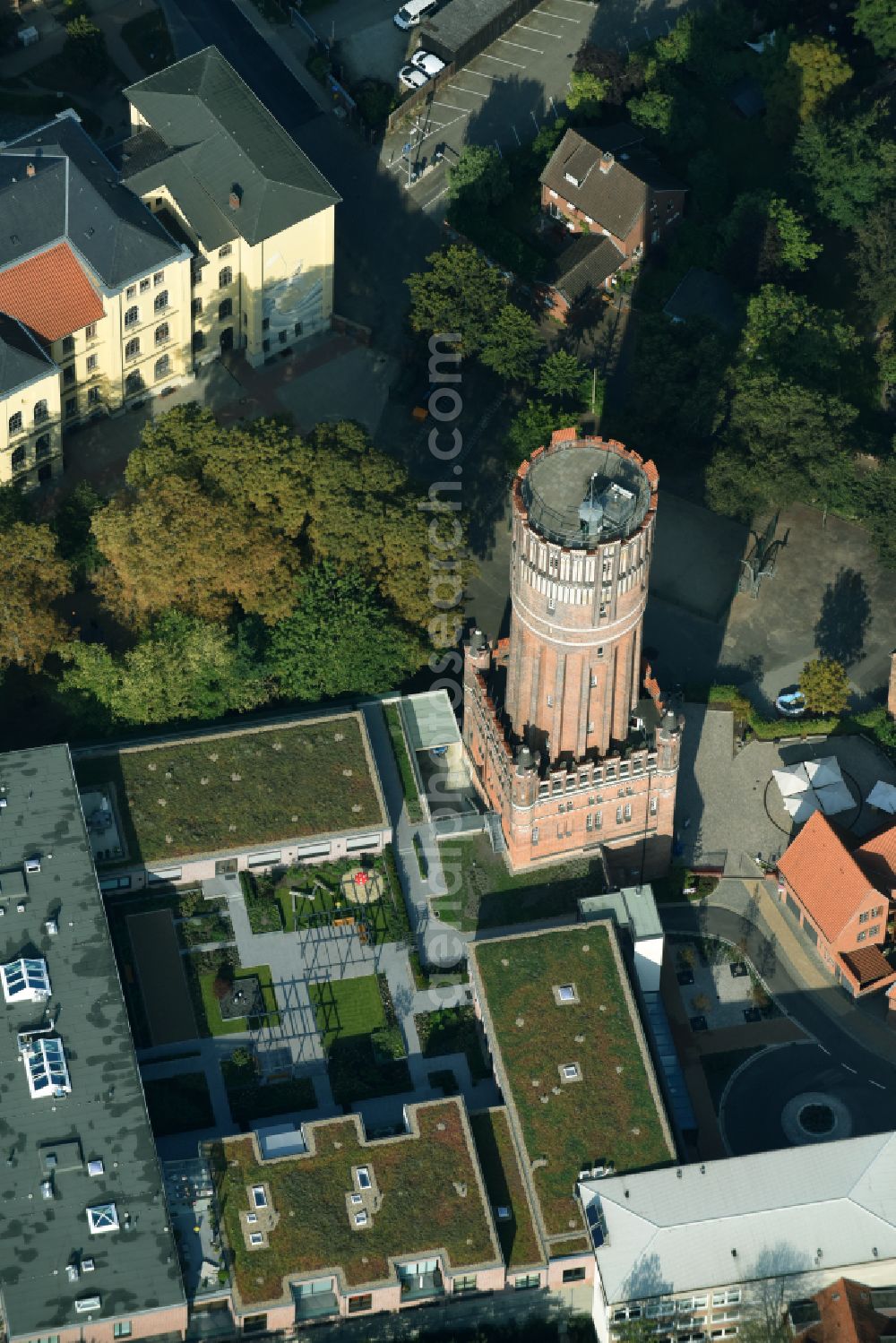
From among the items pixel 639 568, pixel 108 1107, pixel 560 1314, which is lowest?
pixel 560 1314

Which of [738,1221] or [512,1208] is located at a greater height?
[738,1221]

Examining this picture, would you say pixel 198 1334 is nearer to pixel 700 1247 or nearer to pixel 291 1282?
pixel 291 1282

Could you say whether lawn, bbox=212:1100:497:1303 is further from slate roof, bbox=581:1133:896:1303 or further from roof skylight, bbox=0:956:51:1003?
roof skylight, bbox=0:956:51:1003

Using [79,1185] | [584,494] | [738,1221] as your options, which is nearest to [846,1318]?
[738,1221]

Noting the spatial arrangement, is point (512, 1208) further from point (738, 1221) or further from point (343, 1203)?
point (738, 1221)

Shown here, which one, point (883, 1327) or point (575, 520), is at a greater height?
point (575, 520)

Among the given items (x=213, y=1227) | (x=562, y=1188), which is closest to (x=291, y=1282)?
(x=213, y=1227)

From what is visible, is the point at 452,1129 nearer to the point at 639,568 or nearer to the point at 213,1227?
the point at 213,1227
